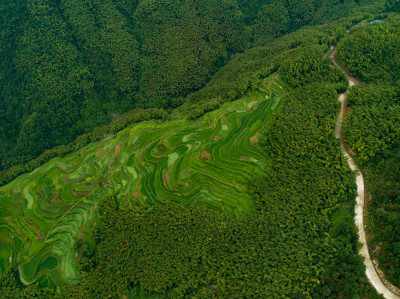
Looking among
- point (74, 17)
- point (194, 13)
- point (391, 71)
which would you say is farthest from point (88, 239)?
point (194, 13)

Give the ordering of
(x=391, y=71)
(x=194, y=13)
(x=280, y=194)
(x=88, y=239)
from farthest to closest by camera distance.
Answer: (x=194, y=13) < (x=391, y=71) < (x=88, y=239) < (x=280, y=194)

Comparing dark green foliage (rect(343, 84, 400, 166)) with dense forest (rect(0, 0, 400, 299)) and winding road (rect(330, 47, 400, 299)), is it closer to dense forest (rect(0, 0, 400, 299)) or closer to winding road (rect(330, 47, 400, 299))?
dense forest (rect(0, 0, 400, 299))

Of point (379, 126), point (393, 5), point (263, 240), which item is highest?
point (393, 5)

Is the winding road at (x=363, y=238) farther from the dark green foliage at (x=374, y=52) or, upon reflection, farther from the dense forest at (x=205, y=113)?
the dark green foliage at (x=374, y=52)

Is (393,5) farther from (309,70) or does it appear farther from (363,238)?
(363,238)

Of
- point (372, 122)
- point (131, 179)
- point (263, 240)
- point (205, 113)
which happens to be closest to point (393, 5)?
point (372, 122)

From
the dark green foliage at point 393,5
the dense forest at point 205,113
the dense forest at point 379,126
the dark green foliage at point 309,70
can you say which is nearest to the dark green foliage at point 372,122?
the dense forest at point 379,126

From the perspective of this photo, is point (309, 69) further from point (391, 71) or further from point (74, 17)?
point (74, 17)
